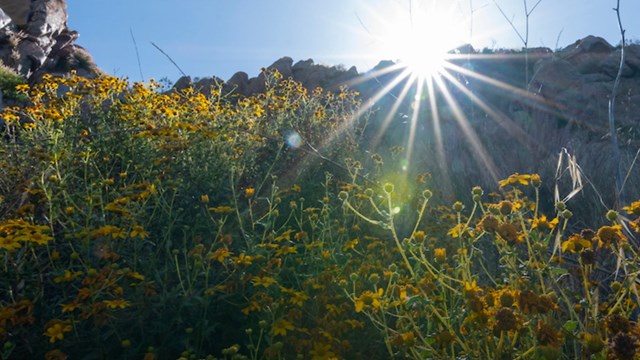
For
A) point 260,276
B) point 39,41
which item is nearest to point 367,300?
point 260,276

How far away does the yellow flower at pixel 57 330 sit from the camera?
220 centimetres

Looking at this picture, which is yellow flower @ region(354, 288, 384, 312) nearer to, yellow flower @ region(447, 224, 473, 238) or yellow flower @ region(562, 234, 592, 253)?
yellow flower @ region(447, 224, 473, 238)

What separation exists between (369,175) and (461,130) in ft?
9.42

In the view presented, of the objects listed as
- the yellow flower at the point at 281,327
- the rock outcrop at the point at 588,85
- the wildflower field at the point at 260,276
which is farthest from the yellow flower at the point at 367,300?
the rock outcrop at the point at 588,85

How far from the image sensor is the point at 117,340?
2.45 metres

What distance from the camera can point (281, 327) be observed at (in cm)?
241

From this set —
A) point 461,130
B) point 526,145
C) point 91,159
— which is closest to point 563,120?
point 461,130

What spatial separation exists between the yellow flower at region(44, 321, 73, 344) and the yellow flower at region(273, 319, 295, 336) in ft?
2.52

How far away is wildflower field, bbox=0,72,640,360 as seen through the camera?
182 centimetres

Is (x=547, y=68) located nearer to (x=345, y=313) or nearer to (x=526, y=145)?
(x=526, y=145)

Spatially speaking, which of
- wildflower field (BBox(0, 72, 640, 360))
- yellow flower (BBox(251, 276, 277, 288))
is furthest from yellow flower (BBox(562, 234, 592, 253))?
yellow flower (BBox(251, 276, 277, 288))

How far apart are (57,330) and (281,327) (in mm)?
836

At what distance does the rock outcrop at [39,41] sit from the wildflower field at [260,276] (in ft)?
46.6

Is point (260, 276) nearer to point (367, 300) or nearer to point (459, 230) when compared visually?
point (367, 300)
